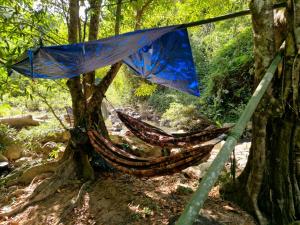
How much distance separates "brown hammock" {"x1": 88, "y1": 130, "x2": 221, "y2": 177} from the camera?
2.02 metres

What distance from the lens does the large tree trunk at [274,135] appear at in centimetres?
200

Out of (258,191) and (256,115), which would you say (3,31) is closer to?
(256,115)

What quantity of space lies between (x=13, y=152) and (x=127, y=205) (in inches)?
148

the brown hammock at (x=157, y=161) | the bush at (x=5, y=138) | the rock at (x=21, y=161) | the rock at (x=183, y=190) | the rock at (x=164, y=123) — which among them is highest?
the brown hammock at (x=157, y=161)

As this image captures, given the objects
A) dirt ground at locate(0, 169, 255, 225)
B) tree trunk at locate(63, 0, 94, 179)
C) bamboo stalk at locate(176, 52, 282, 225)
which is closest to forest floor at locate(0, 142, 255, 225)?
dirt ground at locate(0, 169, 255, 225)

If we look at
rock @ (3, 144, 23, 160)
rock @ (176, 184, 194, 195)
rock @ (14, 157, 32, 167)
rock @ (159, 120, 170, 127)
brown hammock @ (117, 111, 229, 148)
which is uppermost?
brown hammock @ (117, 111, 229, 148)

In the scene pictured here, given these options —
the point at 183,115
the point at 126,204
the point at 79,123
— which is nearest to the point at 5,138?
the point at 79,123

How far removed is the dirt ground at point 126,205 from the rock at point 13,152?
2196 millimetres

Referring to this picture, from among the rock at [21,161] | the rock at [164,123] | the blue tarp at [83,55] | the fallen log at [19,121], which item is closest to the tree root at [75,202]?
the blue tarp at [83,55]

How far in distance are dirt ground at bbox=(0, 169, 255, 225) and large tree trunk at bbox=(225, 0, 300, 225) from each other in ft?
0.73

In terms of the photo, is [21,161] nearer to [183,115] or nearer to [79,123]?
[79,123]

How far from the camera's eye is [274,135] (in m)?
2.22

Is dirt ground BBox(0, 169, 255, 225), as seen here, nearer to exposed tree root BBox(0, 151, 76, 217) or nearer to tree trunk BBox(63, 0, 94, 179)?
exposed tree root BBox(0, 151, 76, 217)

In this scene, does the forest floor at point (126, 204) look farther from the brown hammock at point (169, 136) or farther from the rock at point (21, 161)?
the rock at point (21, 161)
